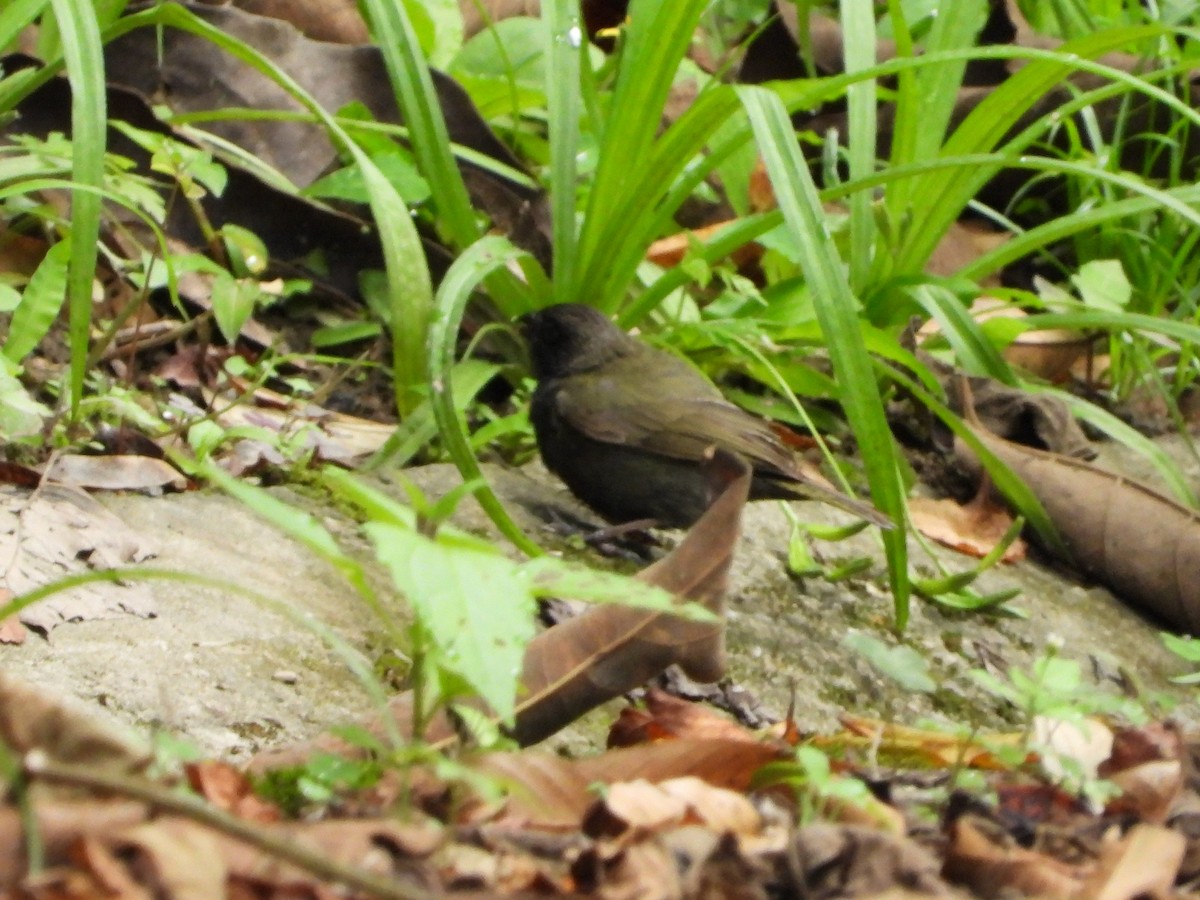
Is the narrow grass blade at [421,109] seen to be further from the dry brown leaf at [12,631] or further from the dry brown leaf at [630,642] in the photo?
the dry brown leaf at [630,642]

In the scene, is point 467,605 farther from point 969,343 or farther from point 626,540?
point 969,343

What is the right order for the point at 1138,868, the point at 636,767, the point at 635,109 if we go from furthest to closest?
the point at 635,109 → the point at 636,767 → the point at 1138,868

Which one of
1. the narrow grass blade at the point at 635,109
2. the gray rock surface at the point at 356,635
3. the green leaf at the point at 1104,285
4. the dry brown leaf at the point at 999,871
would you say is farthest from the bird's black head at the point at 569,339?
the dry brown leaf at the point at 999,871

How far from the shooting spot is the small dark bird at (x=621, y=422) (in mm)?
4180

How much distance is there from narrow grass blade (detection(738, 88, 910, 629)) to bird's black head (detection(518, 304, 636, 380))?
110cm

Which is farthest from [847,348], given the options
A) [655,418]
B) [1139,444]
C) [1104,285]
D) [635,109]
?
[1104,285]

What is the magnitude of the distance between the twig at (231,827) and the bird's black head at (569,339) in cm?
302

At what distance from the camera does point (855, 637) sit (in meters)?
2.00

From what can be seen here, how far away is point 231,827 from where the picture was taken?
112 centimetres

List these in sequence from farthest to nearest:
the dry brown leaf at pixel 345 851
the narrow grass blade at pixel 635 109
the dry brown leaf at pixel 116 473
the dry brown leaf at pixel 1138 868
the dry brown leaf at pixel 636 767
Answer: the narrow grass blade at pixel 635 109, the dry brown leaf at pixel 116 473, the dry brown leaf at pixel 636 767, the dry brown leaf at pixel 1138 868, the dry brown leaf at pixel 345 851

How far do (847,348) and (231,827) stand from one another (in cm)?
211

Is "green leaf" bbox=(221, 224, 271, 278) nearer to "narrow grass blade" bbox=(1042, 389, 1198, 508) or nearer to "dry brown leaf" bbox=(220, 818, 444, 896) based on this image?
"narrow grass blade" bbox=(1042, 389, 1198, 508)

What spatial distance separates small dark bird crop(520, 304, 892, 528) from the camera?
4.18 metres

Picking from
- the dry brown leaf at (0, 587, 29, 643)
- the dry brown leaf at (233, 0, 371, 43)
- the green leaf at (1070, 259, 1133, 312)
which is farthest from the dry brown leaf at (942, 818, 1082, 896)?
the dry brown leaf at (233, 0, 371, 43)
